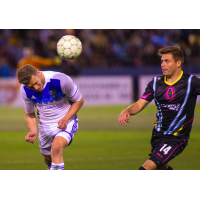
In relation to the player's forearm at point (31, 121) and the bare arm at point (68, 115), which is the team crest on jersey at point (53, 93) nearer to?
the bare arm at point (68, 115)

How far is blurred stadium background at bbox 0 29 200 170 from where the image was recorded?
8.30 meters

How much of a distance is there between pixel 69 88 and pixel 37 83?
1.81 ft

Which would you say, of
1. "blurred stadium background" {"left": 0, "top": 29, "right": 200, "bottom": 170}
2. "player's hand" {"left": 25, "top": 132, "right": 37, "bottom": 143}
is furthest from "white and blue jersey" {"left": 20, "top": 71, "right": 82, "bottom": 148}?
"blurred stadium background" {"left": 0, "top": 29, "right": 200, "bottom": 170}

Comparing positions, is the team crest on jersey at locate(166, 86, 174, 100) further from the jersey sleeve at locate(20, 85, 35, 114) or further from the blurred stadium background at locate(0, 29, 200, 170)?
the blurred stadium background at locate(0, 29, 200, 170)

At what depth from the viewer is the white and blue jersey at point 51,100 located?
18.8 ft

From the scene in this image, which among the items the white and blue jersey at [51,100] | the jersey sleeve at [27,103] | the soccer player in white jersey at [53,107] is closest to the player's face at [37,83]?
the soccer player in white jersey at [53,107]

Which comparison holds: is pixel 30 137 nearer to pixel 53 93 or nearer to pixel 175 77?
pixel 53 93

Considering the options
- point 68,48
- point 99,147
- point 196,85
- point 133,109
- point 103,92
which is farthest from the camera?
point 103,92

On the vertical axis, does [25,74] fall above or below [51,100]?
above

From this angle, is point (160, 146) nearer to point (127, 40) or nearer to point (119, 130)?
point (119, 130)

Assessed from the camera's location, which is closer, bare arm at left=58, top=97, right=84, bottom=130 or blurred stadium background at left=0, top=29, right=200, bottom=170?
bare arm at left=58, top=97, right=84, bottom=130

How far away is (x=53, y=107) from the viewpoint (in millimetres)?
5922

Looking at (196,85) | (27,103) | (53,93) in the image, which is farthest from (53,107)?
(196,85)

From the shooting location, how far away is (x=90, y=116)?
15.5m
